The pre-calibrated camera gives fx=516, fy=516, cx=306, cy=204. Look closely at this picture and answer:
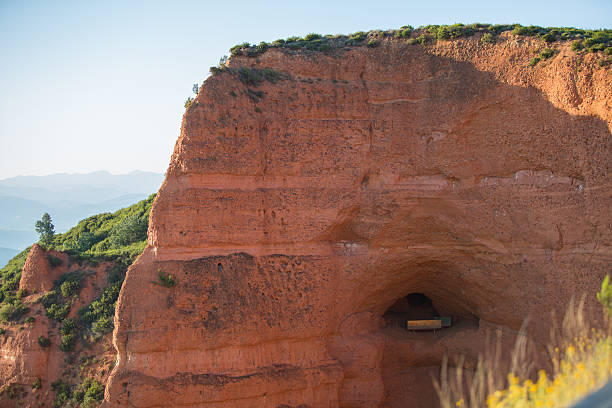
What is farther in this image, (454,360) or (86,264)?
(86,264)

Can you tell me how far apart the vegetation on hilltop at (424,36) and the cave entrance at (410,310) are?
37.8 feet

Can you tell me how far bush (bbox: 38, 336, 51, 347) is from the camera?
2334 centimetres

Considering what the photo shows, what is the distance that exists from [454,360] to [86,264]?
18.9 m

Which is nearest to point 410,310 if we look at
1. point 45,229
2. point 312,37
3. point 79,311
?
point 312,37

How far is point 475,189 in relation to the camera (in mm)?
19203

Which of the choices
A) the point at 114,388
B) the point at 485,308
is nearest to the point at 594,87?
the point at 485,308

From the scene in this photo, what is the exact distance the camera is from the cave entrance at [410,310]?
2275 cm

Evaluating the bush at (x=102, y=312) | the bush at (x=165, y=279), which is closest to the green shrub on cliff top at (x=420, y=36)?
the bush at (x=165, y=279)

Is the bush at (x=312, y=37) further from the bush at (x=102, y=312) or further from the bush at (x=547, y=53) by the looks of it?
the bush at (x=102, y=312)

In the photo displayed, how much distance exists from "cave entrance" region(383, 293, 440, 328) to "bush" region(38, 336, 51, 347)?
15.3m

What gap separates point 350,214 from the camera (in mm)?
19531

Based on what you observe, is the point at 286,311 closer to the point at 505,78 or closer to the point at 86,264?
the point at 505,78

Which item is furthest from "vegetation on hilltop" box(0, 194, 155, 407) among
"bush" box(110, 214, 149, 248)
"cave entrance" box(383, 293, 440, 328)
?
"cave entrance" box(383, 293, 440, 328)

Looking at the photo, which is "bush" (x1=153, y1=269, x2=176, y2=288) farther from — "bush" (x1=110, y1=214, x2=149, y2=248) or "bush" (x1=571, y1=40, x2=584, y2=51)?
"bush" (x1=571, y1=40, x2=584, y2=51)
